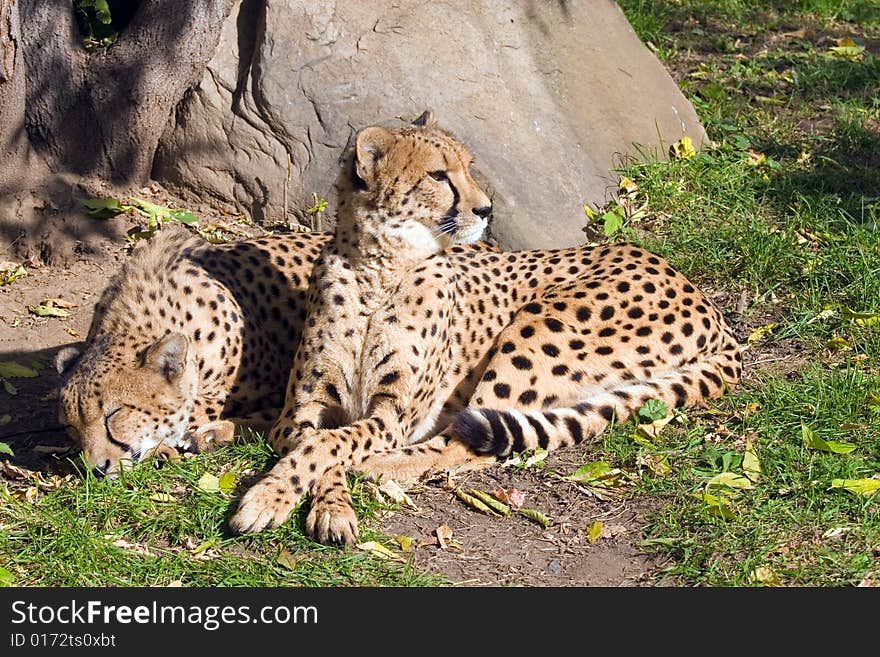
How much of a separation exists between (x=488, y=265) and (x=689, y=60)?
3.66m

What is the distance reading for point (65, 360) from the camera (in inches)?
181

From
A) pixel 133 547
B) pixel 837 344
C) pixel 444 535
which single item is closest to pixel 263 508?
pixel 133 547

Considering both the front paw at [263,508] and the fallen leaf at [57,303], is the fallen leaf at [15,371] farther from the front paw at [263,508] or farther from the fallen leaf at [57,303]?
the front paw at [263,508]

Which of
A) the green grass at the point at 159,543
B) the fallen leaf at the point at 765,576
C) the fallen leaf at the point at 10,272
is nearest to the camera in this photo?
the fallen leaf at the point at 765,576

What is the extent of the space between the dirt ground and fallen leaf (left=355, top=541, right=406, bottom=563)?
0.07 m

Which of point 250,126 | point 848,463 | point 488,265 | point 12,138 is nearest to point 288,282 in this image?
point 488,265

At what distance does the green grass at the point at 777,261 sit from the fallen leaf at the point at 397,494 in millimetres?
854

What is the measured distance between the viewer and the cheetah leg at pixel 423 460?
A: 4.50 m

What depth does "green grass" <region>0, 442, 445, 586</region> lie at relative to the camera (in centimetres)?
389

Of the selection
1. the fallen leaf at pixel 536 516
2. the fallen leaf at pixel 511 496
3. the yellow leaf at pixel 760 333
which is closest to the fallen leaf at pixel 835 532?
the fallen leaf at pixel 536 516

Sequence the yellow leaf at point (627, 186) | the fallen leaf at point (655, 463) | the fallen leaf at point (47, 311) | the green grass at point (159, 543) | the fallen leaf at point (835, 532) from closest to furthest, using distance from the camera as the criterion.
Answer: the green grass at point (159, 543)
the fallen leaf at point (835, 532)
the fallen leaf at point (655, 463)
the fallen leaf at point (47, 311)
the yellow leaf at point (627, 186)

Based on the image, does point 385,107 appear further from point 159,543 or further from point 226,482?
point 159,543

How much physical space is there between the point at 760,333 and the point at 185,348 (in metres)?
2.71

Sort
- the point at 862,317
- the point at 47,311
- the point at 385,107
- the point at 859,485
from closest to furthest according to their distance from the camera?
the point at 859,485
the point at 862,317
the point at 47,311
the point at 385,107
